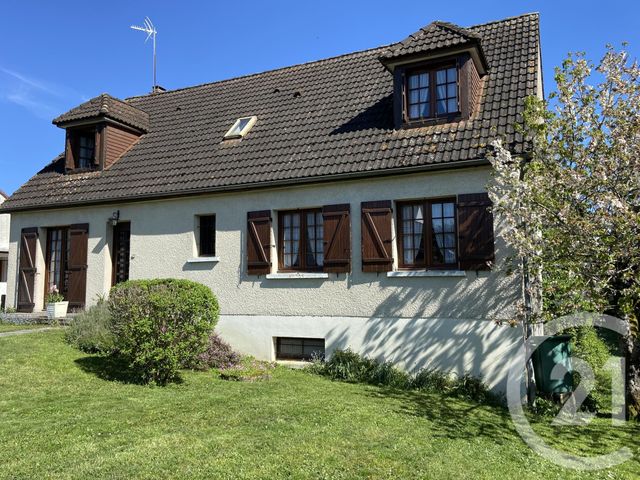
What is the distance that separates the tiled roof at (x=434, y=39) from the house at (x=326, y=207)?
0.04m

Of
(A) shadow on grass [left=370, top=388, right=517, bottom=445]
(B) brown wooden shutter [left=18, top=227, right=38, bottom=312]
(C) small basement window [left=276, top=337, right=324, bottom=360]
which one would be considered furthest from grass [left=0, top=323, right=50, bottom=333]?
(A) shadow on grass [left=370, top=388, right=517, bottom=445]

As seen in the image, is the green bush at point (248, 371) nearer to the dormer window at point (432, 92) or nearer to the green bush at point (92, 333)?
the green bush at point (92, 333)

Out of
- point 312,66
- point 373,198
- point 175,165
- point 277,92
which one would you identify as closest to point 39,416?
point 373,198

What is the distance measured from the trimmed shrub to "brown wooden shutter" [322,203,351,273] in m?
2.71

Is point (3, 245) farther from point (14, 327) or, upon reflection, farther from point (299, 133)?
point (299, 133)

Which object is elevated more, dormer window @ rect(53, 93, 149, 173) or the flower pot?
dormer window @ rect(53, 93, 149, 173)

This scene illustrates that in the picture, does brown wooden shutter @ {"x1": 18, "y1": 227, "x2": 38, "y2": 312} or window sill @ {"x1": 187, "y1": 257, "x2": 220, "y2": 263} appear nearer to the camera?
window sill @ {"x1": 187, "y1": 257, "x2": 220, "y2": 263}

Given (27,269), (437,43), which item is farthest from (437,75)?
(27,269)

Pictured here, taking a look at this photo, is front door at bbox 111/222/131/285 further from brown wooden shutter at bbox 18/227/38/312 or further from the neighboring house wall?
brown wooden shutter at bbox 18/227/38/312

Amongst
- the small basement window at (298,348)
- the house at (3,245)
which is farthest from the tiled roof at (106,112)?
the house at (3,245)

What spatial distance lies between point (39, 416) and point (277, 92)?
35.3 ft

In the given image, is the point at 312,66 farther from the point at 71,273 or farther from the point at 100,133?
the point at 71,273

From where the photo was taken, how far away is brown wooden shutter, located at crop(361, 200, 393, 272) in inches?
391

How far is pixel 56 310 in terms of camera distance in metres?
13.2
